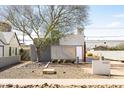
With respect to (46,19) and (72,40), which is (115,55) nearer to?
(72,40)

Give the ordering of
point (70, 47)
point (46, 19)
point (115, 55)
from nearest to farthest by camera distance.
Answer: point (46, 19)
point (70, 47)
point (115, 55)

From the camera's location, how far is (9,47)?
31.3 metres

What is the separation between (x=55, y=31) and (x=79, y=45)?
434 cm

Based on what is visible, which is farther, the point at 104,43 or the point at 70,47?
the point at 104,43

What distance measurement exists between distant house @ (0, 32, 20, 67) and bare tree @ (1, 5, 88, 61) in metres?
2.38

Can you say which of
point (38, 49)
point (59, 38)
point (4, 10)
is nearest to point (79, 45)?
point (59, 38)

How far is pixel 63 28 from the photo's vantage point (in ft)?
94.5

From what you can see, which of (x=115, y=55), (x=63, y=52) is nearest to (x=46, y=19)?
(x=63, y=52)

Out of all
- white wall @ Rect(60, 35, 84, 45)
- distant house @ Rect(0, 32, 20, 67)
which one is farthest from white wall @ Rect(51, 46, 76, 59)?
distant house @ Rect(0, 32, 20, 67)

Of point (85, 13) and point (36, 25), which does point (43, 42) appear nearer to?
point (36, 25)

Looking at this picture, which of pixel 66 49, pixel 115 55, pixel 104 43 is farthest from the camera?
pixel 104 43

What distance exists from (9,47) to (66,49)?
21.5ft

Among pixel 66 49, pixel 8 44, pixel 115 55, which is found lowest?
pixel 115 55

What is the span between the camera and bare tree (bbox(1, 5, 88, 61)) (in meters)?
28.6
